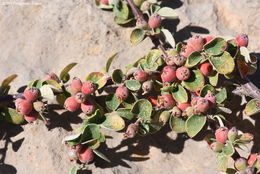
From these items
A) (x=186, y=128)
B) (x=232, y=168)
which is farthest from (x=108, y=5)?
(x=232, y=168)

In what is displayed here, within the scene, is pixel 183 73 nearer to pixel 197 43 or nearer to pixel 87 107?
pixel 197 43

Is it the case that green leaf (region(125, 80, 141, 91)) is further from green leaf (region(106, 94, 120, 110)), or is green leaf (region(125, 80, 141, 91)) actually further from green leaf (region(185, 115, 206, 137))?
green leaf (region(185, 115, 206, 137))

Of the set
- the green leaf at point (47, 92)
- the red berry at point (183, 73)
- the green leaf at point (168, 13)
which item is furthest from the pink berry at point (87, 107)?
the green leaf at point (168, 13)

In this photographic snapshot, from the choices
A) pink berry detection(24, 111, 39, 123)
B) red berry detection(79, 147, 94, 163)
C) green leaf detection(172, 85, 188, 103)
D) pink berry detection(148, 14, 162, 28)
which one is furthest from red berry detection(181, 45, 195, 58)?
pink berry detection(24, 111, 39, 123)

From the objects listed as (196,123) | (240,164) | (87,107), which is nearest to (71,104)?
(87,107)

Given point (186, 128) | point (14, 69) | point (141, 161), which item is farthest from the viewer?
point (14, 69)

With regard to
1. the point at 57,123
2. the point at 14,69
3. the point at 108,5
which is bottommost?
the point at 57,123

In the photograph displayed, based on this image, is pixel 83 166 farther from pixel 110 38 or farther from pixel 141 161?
pixel 110 38
